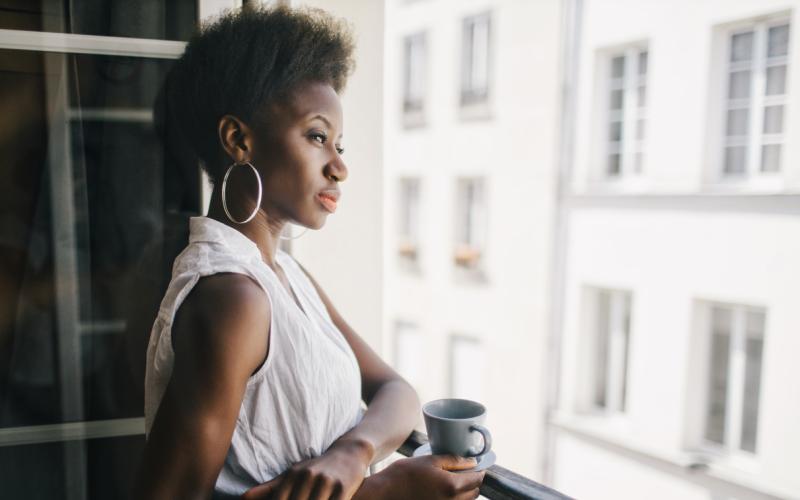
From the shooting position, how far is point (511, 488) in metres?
0.82

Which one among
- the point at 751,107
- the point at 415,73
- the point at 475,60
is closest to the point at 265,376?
the point at 751,107

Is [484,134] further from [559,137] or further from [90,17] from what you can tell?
[90,17]

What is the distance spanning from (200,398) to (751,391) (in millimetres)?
6393

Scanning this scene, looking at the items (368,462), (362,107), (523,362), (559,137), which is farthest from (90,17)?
(523,362)

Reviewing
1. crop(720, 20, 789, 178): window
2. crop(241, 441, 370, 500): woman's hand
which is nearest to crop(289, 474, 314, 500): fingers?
crop(241, 441, 370, 500): woman's hand

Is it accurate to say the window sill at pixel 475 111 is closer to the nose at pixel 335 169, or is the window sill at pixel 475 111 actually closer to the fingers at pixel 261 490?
the nose at pixel 335 169

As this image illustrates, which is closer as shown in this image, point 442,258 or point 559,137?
point 559,137

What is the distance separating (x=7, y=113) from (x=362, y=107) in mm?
633

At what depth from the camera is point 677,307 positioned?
20.4 ft

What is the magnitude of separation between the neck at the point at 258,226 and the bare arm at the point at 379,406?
20 cm

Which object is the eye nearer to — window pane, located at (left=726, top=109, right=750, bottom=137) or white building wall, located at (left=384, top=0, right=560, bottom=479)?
window pane, located at (left=726, top=109, right=750, bottom=137)

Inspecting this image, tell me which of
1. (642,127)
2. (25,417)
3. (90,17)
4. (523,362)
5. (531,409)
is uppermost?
(642,127)

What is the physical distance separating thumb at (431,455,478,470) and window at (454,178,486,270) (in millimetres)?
7822

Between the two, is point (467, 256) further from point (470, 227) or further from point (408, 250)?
point (408, 250)
